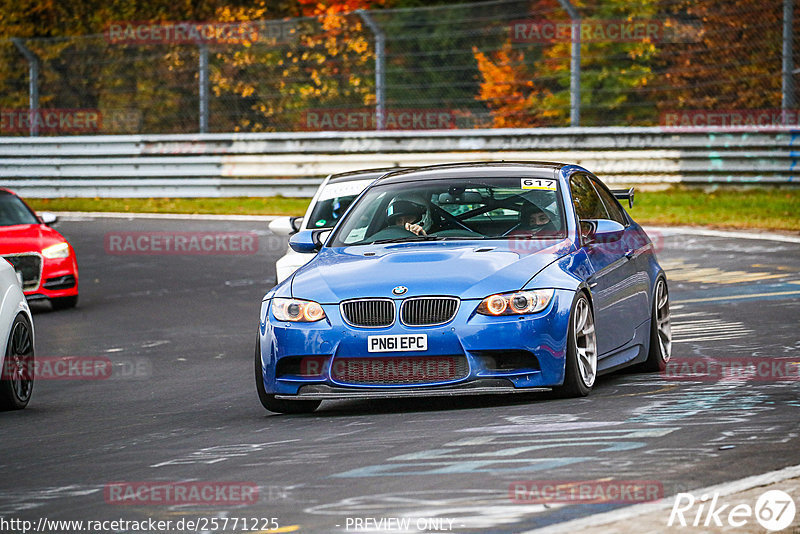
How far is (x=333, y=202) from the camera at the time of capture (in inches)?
517

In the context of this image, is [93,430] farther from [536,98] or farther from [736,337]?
[536,98]

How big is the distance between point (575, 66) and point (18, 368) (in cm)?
1651

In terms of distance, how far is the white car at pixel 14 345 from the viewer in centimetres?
991

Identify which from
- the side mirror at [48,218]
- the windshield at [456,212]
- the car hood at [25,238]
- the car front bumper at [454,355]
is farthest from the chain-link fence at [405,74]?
the car front bumper at [454,355]

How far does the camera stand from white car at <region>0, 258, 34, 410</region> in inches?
390

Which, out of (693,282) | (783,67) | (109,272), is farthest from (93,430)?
(783,67)

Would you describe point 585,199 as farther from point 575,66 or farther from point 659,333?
point 575,66

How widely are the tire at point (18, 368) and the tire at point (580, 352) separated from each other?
3.52m

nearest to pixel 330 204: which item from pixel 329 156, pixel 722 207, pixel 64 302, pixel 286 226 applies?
pixel 286 226

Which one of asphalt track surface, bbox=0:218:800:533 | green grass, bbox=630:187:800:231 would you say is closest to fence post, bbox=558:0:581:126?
green grass, bbox=630:187:800:231

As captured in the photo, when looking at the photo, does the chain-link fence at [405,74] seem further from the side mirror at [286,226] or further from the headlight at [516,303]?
the headlight at [516,303]

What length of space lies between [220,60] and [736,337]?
19.5 meters

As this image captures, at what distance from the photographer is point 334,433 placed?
8266 millimetres

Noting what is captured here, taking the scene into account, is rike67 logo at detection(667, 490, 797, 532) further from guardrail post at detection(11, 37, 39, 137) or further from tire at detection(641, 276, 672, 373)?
guardrail post at detection(11, 37, 39, 137)
